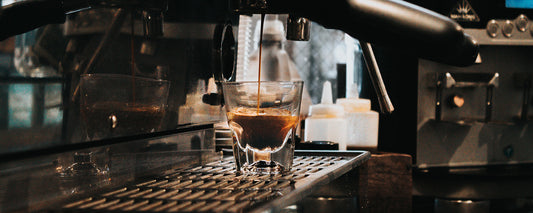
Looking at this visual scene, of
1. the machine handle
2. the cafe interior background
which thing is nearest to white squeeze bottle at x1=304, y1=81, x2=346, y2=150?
the cafe interior background

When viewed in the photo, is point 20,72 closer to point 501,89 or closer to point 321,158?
point 321,158

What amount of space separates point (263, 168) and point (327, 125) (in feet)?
2.01

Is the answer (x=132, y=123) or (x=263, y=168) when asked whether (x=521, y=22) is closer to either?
(x=263, y=168)

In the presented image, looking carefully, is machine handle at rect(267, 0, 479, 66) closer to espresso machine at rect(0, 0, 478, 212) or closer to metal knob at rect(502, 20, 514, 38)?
espresso machine at rect(0, 0, 478, 212)

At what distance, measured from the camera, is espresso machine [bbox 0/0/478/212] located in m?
0.40

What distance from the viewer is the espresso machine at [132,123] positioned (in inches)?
15.9

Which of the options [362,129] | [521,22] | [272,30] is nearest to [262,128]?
[362,129]

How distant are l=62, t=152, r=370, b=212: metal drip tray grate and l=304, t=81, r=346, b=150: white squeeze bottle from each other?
0.56 meters

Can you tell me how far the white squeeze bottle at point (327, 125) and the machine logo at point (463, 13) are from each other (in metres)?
0.57

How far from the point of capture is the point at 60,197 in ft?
1.44

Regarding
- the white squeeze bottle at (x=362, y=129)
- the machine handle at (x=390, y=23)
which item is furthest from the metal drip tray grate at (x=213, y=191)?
the white squeeze bottle at (x=362, y=129)

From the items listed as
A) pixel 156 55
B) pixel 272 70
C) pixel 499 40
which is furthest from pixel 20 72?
pixel 499 40

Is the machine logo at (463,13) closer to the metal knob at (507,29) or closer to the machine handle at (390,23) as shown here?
the metal knob at (507,29)

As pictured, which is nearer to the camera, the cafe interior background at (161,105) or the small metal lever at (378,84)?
the cafe interior background at (161,105)
